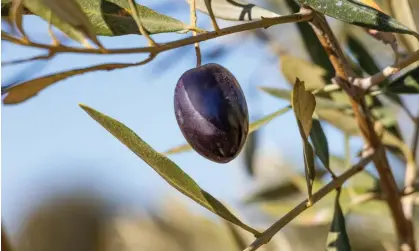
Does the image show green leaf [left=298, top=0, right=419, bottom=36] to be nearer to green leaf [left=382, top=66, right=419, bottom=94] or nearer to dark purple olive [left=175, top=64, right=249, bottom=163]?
dark purple olive [left=175, top=64, right=249, bottom=163]

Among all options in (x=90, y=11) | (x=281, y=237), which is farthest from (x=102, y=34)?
(x=281, y=237)

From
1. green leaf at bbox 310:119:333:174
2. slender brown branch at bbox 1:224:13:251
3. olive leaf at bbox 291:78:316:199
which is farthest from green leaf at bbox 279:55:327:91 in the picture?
slender brown branch at bbox 1:224:13:251

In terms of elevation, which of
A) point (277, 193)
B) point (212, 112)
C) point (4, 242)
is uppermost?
point (212, 112)

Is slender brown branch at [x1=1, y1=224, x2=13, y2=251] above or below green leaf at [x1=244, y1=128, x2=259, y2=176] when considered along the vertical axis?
above

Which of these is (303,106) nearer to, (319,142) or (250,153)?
(319,142)

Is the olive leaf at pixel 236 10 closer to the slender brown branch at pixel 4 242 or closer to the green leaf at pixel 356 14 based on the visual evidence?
the green leaf at pixel 356 14

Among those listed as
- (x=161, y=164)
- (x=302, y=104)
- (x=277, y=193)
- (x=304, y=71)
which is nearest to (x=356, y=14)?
(x=302, y=104)
